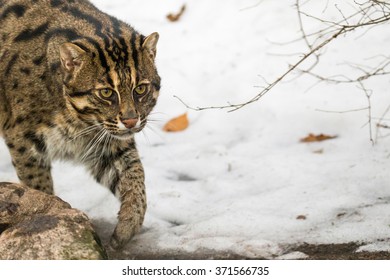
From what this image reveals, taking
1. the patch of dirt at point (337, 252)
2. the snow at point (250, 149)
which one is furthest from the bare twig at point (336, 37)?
the patch of dirt at point (337, 252)

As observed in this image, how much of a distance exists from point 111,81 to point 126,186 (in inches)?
40.6

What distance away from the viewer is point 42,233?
16.0 ft

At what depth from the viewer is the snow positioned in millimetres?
6297

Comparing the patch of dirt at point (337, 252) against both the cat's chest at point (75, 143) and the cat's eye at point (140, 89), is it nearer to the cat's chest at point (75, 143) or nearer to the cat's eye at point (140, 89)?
the cat's eye at point (140, 89)

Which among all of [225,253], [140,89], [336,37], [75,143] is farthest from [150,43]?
[225,253]

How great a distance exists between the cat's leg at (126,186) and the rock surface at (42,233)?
0.79 metres

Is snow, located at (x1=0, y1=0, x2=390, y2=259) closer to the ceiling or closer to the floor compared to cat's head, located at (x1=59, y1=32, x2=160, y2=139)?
closer to the floor

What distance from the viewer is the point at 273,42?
9062mm

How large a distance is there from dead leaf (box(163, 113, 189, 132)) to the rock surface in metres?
3.11

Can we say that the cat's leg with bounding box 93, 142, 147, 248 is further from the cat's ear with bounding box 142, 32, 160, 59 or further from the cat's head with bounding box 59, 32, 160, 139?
the cat's ear with bounding box 142, 32, 160, 59

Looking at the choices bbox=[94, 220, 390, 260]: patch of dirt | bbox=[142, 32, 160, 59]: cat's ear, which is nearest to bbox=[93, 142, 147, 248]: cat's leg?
bbox=[94, 220, 390, 260]: patch of dirt

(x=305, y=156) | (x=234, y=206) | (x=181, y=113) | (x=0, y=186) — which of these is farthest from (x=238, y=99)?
(x=0, y=186)

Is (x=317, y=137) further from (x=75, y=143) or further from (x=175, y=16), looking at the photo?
(x=175, y=16)

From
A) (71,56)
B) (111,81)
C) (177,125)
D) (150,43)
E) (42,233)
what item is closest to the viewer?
(42,233)
